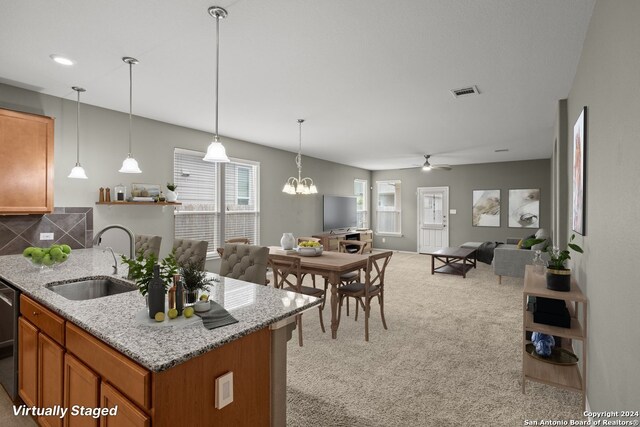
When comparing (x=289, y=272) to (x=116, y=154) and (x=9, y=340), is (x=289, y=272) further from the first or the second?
(x=116, y=154)

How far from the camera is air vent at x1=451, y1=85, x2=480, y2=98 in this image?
350cm

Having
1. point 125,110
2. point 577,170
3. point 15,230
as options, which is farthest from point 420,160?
point 15,230

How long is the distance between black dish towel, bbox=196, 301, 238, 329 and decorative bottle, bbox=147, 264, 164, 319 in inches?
7.2

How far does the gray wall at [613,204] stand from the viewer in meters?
1.31

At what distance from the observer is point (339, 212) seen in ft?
29.0

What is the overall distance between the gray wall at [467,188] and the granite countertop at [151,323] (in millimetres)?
8497

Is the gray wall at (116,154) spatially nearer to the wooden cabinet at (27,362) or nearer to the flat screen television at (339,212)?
the flat screen television at (339,212)

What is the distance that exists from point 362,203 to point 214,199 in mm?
5856

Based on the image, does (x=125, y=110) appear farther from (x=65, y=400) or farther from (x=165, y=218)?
(x=65, y=400)

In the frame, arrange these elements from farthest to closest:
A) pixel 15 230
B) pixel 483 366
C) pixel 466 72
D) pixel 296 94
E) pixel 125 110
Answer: pixel 125 110, pixel 296 94, pixel 15 230, pixel 466 72, pixel 483 366

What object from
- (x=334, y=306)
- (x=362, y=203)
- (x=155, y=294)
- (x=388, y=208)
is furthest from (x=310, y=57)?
(x=388, y=208)

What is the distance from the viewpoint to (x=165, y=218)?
485 cm

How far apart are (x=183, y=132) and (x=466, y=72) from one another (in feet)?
13.0

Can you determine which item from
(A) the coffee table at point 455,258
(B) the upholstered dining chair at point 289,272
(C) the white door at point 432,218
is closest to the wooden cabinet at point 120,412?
(B) the upholstered dining chair at point 289,272
